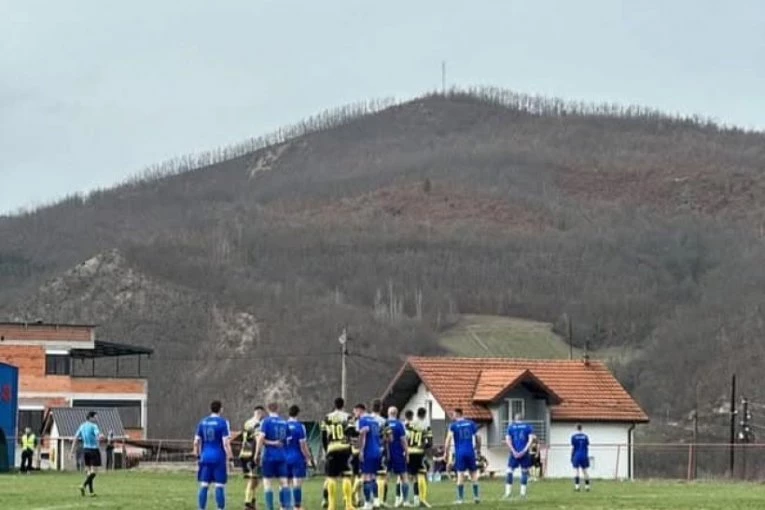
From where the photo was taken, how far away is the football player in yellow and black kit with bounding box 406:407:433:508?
37.5 metres

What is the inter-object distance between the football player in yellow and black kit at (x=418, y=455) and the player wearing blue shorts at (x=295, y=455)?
6256mm

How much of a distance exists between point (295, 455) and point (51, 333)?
8133cm

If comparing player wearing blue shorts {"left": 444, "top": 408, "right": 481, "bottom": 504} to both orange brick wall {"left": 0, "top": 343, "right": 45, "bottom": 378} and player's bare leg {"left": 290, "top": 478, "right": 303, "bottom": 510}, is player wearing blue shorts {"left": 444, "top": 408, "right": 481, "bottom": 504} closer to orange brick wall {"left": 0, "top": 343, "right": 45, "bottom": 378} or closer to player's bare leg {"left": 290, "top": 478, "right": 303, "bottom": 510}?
player's bare leg {"left": 290, "top": 478, "right": 303, "bottom": 510}

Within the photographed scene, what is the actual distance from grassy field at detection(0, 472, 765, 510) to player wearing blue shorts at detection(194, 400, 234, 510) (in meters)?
4.11

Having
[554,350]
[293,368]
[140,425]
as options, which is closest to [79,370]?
[293,368]

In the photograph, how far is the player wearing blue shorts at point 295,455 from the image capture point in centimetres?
3092

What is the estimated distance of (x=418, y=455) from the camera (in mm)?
38219

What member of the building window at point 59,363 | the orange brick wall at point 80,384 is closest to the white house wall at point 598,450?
the orange brick wall at point 80,384

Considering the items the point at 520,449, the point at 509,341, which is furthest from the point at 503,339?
the point at 520,449

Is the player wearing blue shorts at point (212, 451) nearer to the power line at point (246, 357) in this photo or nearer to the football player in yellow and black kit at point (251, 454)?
the football player in yellow and black kit at point (251, 454)

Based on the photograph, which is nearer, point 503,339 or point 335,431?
point 335,431

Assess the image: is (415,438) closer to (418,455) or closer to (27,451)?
(418,455)

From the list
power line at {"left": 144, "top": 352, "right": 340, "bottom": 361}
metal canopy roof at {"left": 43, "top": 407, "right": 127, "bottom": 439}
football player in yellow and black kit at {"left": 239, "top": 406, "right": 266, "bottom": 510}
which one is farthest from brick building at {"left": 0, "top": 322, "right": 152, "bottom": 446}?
football player in yellow and black kit at {"left": 239, "top": 406, "right": 266, "bottom": 510}

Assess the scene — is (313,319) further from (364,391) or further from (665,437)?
(665,437)
